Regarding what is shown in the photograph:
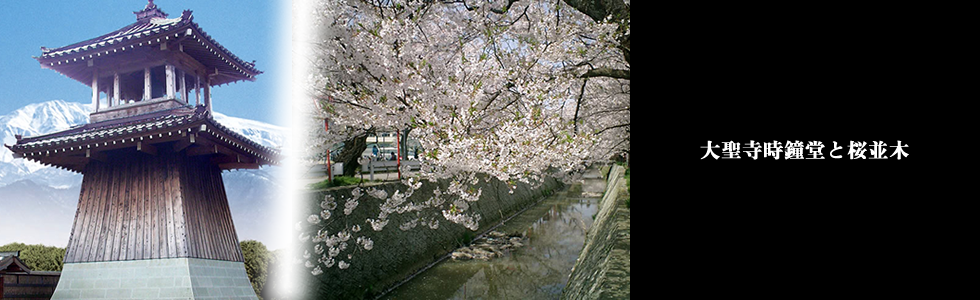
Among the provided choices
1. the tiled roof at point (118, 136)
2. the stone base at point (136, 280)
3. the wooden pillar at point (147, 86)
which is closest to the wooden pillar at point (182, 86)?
the wooden pillar at point (147, 86)

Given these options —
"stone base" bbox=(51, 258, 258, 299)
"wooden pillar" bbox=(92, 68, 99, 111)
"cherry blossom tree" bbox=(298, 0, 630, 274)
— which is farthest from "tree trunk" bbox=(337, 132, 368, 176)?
"wooden pillar" bbox=(92, 68, 99, 111)

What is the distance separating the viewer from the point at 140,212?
7086 millimetres

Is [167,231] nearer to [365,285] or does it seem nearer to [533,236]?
[365,285]

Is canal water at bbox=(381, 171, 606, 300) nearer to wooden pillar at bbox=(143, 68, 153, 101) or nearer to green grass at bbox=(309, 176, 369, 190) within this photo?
green grass at bbox=(309, 176, 369, 190)

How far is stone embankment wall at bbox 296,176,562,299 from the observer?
20.2 ft

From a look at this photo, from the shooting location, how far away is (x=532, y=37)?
402 centimetres

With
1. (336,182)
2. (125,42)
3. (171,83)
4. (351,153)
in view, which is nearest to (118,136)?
(171,83)

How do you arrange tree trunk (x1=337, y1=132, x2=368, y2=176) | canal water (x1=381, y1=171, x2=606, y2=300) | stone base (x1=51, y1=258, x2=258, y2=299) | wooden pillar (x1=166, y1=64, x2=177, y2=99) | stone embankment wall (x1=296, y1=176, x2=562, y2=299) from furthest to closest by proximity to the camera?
wooden pillar (x1=166, y1=64, x2=177, y2=99) → canal water (x1=381, y1=171, x2=606, y2=300) → tree trunk (x1=337, y1=132, x2=368, y2=176) → stone base (x1=51, y1=258, x2=258, y2=299) → stone embankment wall (x1=296, y1=176, x2=562, y2=299)

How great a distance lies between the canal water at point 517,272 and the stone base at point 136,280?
265 centimetres

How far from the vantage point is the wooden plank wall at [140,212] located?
694cm

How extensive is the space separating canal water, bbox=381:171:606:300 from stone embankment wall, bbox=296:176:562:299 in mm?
320
